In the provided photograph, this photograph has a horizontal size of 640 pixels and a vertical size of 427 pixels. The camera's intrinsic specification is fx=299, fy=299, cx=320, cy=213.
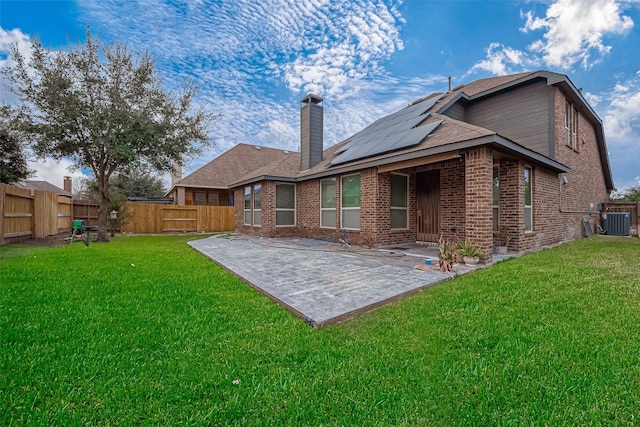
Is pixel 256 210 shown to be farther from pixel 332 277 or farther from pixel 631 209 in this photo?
pixel 631 209

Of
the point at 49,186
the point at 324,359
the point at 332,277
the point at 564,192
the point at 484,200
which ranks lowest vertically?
the point at 324,359

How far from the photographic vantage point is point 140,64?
1160 cm

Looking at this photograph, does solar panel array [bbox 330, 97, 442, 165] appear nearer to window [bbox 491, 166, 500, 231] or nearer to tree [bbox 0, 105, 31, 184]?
window [bbox 491, 166, 500, 231]

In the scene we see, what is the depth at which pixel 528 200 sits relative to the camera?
8.08 metres

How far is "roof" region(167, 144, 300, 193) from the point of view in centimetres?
2000

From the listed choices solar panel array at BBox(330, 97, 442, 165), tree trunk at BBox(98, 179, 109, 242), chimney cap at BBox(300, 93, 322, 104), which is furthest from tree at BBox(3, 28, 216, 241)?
solar panel array at BBox(330, 97, 442, 165)

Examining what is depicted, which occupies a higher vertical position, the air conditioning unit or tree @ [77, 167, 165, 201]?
tree @ [77, 167, 165, 201]

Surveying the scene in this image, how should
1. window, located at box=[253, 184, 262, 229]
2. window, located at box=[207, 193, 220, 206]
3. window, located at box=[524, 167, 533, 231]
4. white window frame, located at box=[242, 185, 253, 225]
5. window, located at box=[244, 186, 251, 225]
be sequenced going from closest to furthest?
1. window, located at box=[524, 167, 533, 231]
2. window, located at box=[253, 184, 262, 229]
3. white window frame, located at box=[242, 185, 253, 225]
4. window, located at box=[244, 186, 251, 225]
5. window, located at box=[207, 193, 220, 206]

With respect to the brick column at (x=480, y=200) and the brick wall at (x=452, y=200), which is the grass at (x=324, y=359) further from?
the brick wall at (x=452, y=200)

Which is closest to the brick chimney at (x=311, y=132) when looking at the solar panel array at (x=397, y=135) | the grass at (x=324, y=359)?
the solar panel array at (x=397, y=135)

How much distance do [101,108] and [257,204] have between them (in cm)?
674

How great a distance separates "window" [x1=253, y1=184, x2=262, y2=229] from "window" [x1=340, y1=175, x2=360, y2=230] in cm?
446

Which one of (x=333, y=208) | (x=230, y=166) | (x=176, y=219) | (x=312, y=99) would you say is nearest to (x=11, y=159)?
(x=176, y=219)

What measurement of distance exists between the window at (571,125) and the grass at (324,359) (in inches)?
295
